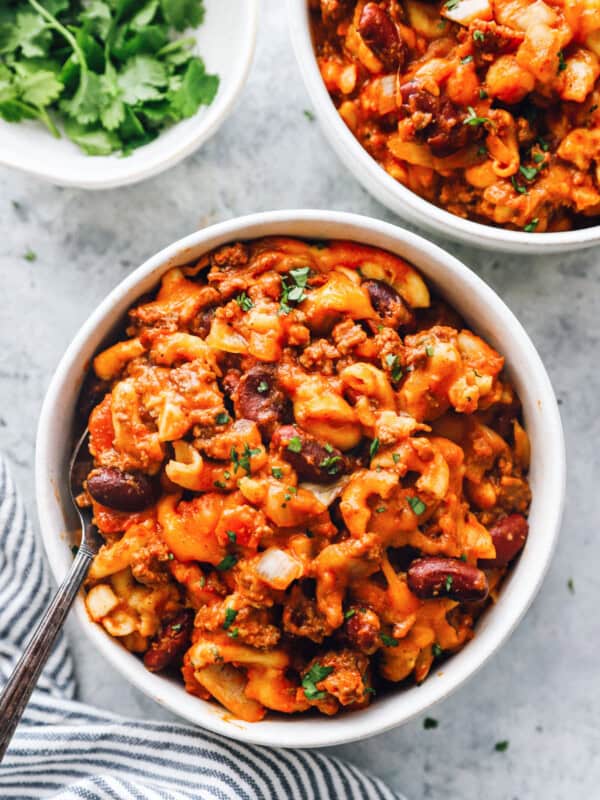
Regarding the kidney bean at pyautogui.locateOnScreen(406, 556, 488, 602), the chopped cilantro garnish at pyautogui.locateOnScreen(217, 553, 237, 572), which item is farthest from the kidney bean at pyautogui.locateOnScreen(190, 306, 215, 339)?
the kidney bean at pyautogui.locateOnScreen(406, 556, 488, 602)

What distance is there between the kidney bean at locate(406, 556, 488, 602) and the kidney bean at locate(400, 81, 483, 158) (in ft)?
3.70

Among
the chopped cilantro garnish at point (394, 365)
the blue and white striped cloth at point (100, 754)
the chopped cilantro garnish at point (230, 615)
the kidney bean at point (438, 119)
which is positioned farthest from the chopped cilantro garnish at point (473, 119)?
the blue and white striped cloth at point (100, 754)

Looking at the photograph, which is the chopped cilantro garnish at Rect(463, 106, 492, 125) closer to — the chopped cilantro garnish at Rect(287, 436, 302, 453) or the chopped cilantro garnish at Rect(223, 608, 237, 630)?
the chopped cilantro garnish at Rect(287, 436, 302, 453)

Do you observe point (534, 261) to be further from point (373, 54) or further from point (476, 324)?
point (373, 54)

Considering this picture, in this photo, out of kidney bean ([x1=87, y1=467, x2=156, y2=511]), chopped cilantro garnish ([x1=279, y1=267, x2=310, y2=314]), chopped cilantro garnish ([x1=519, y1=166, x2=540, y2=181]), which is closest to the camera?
kidney bean ([x1=87, y1=467, x2=156, y2=511])

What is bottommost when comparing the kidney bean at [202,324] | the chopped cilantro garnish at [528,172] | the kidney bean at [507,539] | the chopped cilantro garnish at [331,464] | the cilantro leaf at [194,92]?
the kidney bean at [507,539]

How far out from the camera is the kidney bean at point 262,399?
8.28 feet

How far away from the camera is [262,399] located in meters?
2.54

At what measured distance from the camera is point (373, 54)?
2.79 meters

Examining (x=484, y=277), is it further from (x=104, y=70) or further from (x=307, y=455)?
(x=104, y=70)

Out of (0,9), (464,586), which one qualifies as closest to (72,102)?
(0,9)

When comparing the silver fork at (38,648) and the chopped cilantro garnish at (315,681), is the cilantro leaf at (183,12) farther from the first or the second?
the chopped cilantro garnish at (315,681)

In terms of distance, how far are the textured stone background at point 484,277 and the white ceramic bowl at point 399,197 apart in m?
0.43

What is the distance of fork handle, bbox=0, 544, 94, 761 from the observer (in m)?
2.61
